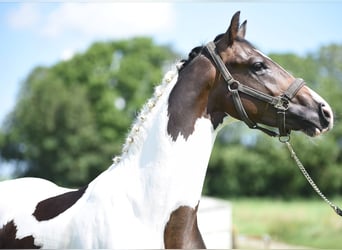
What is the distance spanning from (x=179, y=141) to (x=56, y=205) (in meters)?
1.17

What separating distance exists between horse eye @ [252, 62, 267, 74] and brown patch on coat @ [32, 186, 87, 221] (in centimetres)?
160

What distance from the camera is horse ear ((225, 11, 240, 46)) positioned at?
3734 mm

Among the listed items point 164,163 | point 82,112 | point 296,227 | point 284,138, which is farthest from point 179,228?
point 82,112

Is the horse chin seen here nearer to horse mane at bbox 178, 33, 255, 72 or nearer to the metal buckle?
the metal buckle

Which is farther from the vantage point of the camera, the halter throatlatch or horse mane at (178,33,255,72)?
horse mane at (178,33,255,72)

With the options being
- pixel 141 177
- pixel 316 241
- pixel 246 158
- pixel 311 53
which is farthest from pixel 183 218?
pixel 311 53

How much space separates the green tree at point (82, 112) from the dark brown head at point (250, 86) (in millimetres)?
37976

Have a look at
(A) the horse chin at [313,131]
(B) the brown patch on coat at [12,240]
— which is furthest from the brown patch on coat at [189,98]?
(B) the brown patch on coat at [12,240]

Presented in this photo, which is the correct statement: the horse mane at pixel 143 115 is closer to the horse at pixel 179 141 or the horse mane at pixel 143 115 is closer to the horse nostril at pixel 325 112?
the horse at pixel 179 141


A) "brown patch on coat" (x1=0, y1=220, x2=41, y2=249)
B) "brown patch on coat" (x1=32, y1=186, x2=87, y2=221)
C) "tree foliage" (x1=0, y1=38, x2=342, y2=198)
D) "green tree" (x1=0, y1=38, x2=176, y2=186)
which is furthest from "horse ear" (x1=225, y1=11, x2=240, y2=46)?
"green tree" (x1=0, y1=38, x2=176, y2=186)

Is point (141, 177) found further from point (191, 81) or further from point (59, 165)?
point (59, 165)

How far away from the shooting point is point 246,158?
44656mm

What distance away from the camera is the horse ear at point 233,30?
12.3ft

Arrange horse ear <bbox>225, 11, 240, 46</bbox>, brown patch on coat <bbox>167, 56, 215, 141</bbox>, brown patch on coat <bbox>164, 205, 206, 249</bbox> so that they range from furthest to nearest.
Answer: horse ear <bbox>225, 11, 240, 46</bbox>
brown patch on coat <bbox>167, 56, 215, 141</bbox>
brown patch on coat <bbox>164, 205, 206, 249</bbox>
